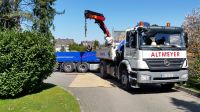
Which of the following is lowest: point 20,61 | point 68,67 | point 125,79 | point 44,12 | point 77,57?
point 68,67

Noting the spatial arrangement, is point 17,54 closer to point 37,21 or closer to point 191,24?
point 191,24

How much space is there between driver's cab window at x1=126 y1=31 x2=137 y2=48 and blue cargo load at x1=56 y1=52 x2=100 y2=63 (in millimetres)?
13186

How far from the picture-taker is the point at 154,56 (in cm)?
1516

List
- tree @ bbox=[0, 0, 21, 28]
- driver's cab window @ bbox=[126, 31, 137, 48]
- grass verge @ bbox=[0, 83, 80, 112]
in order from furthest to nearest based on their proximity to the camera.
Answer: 1. tree @ bbox=[0, 0, 21, 28]
2. driver's cab window @ bbox=[126, 31, 137, 48]
3. grass verge @ bbox=[0, 83, 80, 112]

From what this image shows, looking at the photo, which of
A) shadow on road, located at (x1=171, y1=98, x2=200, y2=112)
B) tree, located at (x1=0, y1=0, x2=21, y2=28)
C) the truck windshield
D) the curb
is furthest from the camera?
tree, located at (x1=0, y1=0, x2=21, y2=28)

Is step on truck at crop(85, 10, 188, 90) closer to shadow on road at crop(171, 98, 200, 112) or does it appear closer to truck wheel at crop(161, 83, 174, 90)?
truck wheel at crop(161, 83, 174, 90)

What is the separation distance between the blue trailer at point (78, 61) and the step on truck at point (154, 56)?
13.0m

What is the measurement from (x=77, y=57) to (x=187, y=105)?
18440 millimetres

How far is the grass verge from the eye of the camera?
36.9 feet

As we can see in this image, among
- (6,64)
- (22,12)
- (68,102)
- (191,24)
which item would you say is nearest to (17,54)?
(6,64)

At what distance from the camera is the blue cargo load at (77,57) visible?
2984cm

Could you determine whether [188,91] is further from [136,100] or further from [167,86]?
[136,100]

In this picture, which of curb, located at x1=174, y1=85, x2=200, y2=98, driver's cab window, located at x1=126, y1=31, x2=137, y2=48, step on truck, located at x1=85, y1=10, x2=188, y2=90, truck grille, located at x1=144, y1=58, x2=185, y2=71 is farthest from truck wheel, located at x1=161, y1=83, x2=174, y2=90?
driver's cab window, located at x1=126, y1=31, x2=137, y2=48

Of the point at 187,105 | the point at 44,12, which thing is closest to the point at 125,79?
the point at 187,105
